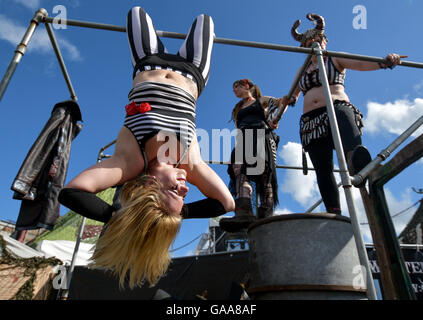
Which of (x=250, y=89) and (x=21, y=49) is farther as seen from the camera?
(x=250, y=89)

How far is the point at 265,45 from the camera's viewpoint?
291 cm

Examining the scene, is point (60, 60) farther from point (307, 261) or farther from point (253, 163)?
point (307, 261)

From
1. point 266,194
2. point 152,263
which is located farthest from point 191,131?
point 266,194

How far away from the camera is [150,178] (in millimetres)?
2074

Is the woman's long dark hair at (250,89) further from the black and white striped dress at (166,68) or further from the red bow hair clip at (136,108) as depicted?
the red bow hair clip at (136,108)

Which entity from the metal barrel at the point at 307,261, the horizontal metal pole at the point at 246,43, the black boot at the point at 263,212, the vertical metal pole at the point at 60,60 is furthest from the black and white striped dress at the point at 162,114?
the black boot at the point at 263,212

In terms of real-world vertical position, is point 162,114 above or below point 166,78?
below

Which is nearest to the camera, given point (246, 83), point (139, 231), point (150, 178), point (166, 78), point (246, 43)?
point (139, 231)

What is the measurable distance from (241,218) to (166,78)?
1510 millimetres

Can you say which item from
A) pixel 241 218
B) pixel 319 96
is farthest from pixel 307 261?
pixel 319 96

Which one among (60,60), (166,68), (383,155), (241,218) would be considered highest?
(60,60)

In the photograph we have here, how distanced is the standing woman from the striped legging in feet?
3.19

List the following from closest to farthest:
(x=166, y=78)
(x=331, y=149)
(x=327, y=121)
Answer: (x=166, y=78) < (x=327, y=121) < (x=331, y=149)

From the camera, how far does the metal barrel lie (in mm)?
2160
